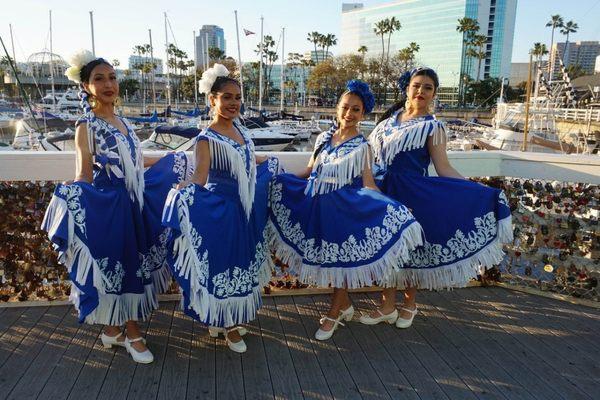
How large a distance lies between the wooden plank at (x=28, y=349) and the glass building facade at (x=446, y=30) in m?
83.5

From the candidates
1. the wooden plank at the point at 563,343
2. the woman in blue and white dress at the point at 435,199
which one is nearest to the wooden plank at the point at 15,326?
the woman in blue and white dress at the point at 435,199

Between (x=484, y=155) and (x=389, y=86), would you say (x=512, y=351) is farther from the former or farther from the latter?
(x=389, y=86)

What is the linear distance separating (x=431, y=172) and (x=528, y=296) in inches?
50.4

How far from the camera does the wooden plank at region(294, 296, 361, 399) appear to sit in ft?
8.02

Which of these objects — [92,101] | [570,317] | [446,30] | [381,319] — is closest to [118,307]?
[92,101]

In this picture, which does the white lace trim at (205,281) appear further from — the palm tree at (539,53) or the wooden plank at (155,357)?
the palm tree at (539,53)

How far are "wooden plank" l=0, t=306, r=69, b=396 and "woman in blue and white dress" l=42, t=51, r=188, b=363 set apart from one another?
420mm

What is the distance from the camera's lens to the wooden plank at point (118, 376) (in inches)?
93.2

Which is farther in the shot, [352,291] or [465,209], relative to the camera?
[352,291]

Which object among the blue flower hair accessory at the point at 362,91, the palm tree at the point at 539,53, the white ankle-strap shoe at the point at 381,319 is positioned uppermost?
the palm tree at the point at 539,53

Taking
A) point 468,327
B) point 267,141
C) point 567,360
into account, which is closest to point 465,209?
point 468,327

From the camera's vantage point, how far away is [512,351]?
2889 millimetres

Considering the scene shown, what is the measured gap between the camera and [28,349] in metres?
2.79

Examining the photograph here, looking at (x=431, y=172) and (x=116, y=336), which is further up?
(x=431, y=172)
